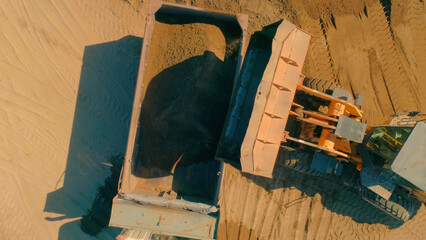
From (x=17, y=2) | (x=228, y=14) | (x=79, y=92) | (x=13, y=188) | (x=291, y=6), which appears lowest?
(x=13, y=188)

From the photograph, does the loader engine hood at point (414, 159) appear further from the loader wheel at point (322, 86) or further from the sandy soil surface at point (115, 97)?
the sandy soil surface at point (115, 97)

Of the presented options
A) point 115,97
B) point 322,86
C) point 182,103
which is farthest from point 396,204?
point 115,97

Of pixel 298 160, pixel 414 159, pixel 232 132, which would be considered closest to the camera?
pixel 414 159

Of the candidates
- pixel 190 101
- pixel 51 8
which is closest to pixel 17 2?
pixel 51 8

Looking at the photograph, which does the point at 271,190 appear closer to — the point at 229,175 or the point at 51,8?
the point at 229,175

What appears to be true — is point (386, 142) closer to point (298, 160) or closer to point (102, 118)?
point (298, 160)

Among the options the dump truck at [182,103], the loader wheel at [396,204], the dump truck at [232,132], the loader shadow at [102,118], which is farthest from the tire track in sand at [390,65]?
the loader shadow at [102,118]
